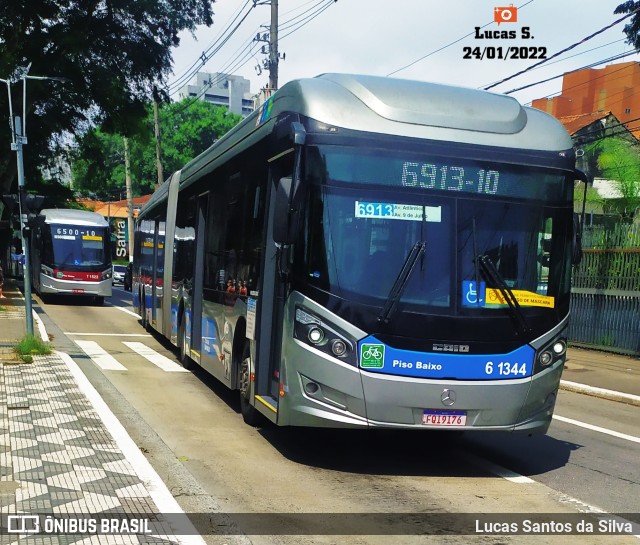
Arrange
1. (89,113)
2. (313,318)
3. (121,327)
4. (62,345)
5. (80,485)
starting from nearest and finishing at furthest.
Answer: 1. (80,485)
2. (313,318)
3. (62,345)
4. (121,327)
5. (89,113)

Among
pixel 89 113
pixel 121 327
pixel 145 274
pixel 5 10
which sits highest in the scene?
pixel 5 10

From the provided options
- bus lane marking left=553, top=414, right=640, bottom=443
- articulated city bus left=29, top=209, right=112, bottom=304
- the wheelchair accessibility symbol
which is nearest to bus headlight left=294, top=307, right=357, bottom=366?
the wheelchair accessibility symbol

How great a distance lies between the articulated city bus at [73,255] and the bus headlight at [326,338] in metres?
26.4

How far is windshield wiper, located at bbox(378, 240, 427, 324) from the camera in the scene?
273 inches

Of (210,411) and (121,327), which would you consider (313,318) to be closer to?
(210,411)

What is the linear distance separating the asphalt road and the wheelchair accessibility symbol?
1566 millimetres

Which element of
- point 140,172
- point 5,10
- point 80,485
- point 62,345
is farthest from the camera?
point 140,172

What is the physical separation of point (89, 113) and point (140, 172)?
55.2 m

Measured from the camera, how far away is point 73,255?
105 feet

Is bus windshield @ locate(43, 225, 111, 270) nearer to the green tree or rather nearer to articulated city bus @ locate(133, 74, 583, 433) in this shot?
the green tree

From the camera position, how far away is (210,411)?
10.3 m

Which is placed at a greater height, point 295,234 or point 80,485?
point 295,234

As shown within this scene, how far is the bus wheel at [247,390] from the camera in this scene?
8711mm

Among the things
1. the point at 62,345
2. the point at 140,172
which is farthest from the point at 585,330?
the point at 140,172
